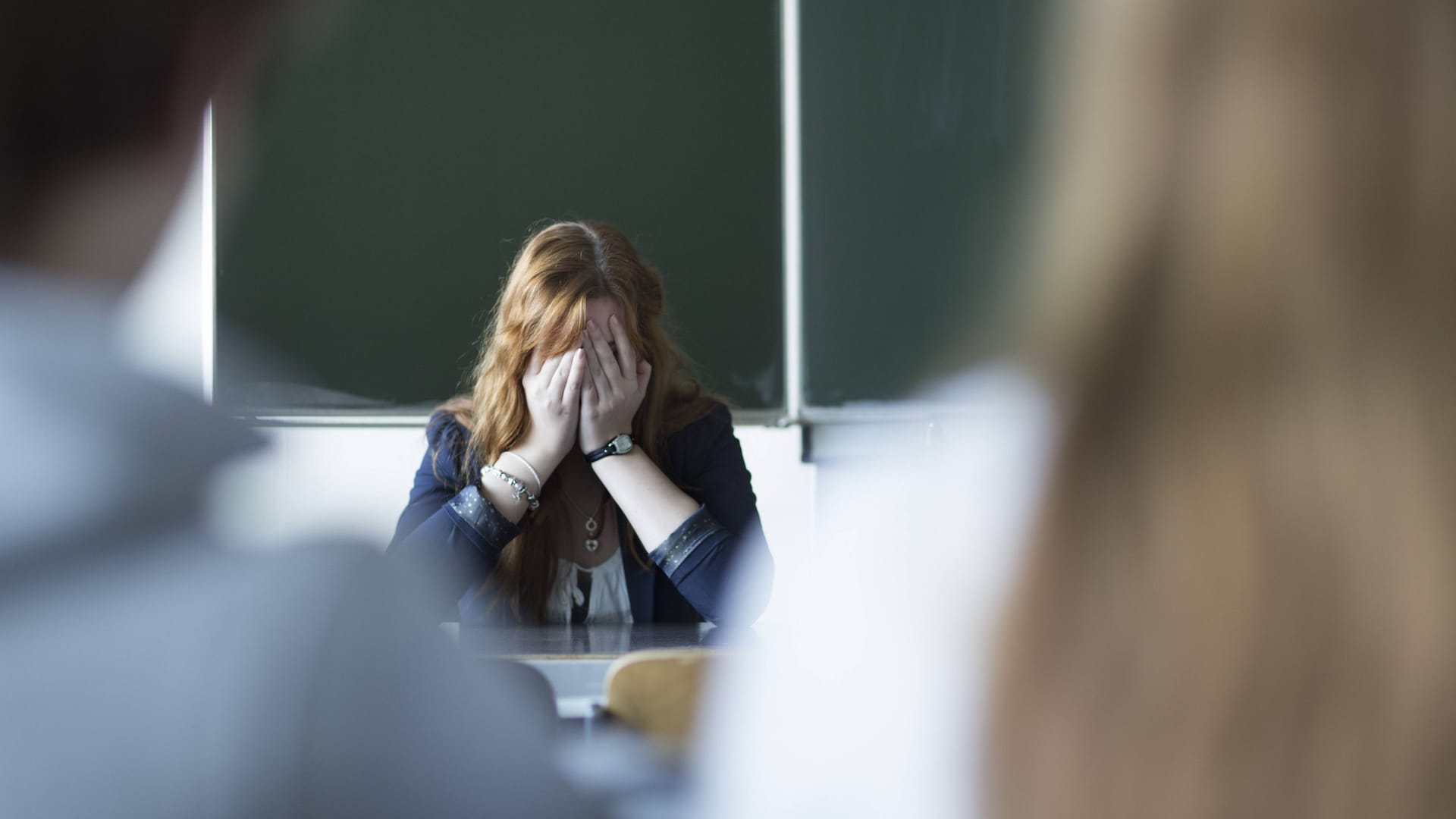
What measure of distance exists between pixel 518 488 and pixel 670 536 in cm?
22

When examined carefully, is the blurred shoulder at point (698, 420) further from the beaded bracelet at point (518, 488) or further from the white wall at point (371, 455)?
the white wall at point (371, 455)

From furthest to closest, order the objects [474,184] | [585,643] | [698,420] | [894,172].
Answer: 1. [474,184]
2. [894,172]
3. [698,420]
4. [585,643]

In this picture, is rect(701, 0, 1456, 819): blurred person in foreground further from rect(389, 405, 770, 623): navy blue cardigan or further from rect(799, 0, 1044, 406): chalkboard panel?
rect(799, 0, 1044, 406): chalkboard panel

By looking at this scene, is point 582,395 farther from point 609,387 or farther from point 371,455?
point 371,455

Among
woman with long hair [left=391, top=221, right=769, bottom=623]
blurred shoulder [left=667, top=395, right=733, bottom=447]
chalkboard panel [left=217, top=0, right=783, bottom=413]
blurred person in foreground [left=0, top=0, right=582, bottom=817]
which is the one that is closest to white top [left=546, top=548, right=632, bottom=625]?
woman with long hair [left=391, top=221, right=769, bottom=623]

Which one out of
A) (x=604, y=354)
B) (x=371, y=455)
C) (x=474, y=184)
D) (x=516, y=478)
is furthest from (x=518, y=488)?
(x=474, y=184)

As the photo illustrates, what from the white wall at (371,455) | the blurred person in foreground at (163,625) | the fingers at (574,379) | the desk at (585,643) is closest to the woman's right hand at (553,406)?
the fingers at (574,379)

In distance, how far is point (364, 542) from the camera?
359 millimetres

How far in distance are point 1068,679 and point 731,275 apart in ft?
8.35

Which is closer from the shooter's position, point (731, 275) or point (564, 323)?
point (564, 323)

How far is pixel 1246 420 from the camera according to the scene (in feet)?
0.85

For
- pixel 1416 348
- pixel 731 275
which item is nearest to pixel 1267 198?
pixel 1416 348

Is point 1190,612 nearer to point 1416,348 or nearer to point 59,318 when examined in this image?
point 1416,348

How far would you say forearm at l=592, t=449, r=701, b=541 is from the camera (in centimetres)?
154
